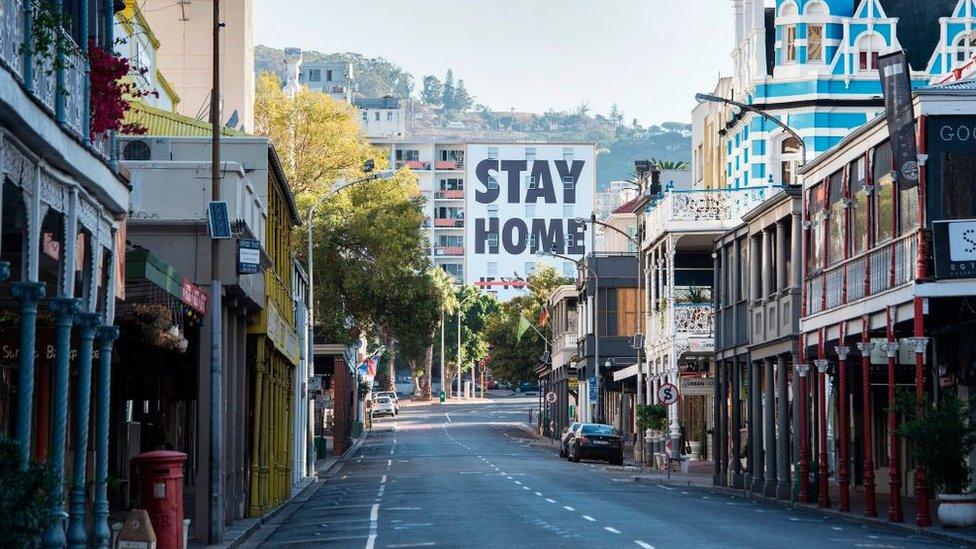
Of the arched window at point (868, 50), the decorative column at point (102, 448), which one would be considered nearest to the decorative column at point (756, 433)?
the arched window at point (868, 50)

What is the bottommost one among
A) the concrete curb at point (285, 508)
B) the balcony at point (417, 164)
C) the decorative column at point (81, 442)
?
the concrete curb at point (285, 508)

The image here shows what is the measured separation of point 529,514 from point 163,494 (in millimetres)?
10997

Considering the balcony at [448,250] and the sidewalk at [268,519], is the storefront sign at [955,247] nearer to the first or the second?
the sidewalk at [268,519]

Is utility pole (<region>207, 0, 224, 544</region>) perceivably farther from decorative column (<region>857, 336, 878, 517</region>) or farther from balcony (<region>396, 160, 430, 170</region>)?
balcony (<region>396, 160, 430, 170</region>)

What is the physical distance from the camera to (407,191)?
259ft

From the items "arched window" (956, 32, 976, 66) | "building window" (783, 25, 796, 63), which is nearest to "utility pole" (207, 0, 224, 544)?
"building window" (783, 25, 796, 63)

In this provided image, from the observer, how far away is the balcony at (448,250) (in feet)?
646

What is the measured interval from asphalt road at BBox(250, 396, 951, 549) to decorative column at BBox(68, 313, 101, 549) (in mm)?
8020

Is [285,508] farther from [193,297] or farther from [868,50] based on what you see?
[868,50]

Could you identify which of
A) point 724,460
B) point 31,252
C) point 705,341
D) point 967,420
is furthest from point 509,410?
point 31,252

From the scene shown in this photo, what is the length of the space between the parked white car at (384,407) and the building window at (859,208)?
91.3 meters

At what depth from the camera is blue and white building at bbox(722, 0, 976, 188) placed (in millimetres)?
61219

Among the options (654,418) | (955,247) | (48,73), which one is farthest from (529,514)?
(654,418)

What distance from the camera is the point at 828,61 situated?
61.8 m
